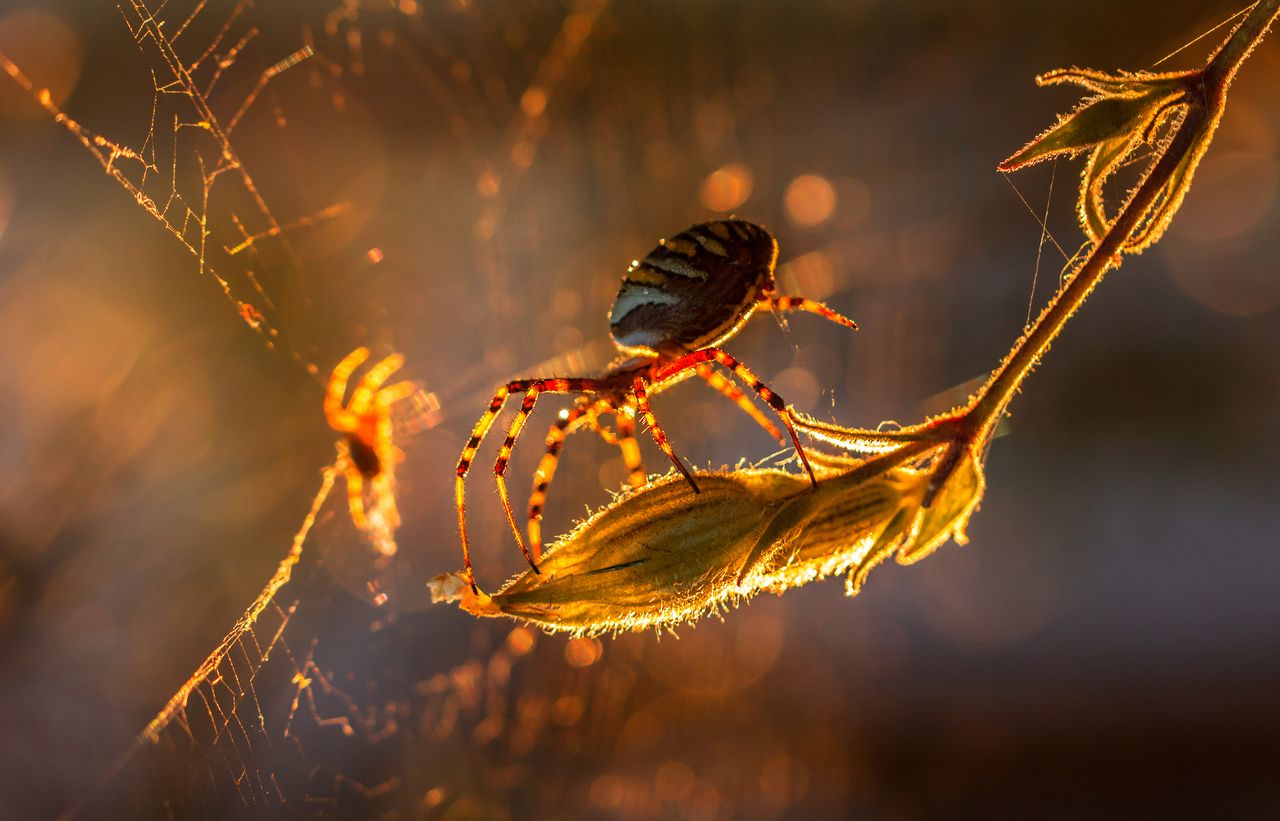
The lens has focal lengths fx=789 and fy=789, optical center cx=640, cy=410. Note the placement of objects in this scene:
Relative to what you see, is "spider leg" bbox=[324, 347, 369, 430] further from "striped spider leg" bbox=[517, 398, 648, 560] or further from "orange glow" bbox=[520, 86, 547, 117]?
"orange glow" bbox=[520, 86, 547, 117]

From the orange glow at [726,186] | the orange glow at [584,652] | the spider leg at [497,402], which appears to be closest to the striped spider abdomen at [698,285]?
the spider leg at [497,402]

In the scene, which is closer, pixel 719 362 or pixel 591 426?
pixel 719 362

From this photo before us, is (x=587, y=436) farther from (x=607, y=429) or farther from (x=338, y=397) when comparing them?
(x=607, y=429)

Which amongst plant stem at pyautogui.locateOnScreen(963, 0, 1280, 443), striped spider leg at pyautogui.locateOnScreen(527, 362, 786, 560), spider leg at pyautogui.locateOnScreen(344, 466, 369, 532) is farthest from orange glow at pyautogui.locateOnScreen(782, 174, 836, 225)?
plant stem at pyautogui.locateOnScreen(963, 0, 1280, 443)

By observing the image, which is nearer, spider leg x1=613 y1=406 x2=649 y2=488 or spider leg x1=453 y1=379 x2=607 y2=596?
spider leg x1=453 y1=379 x2=607 y2=596

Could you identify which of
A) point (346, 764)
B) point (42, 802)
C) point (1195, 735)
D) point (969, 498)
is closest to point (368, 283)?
point (346, 764)

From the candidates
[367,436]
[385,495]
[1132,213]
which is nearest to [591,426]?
[1132,213]

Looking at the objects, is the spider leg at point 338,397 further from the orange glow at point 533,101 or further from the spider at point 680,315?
the orange glow at point 533,101
